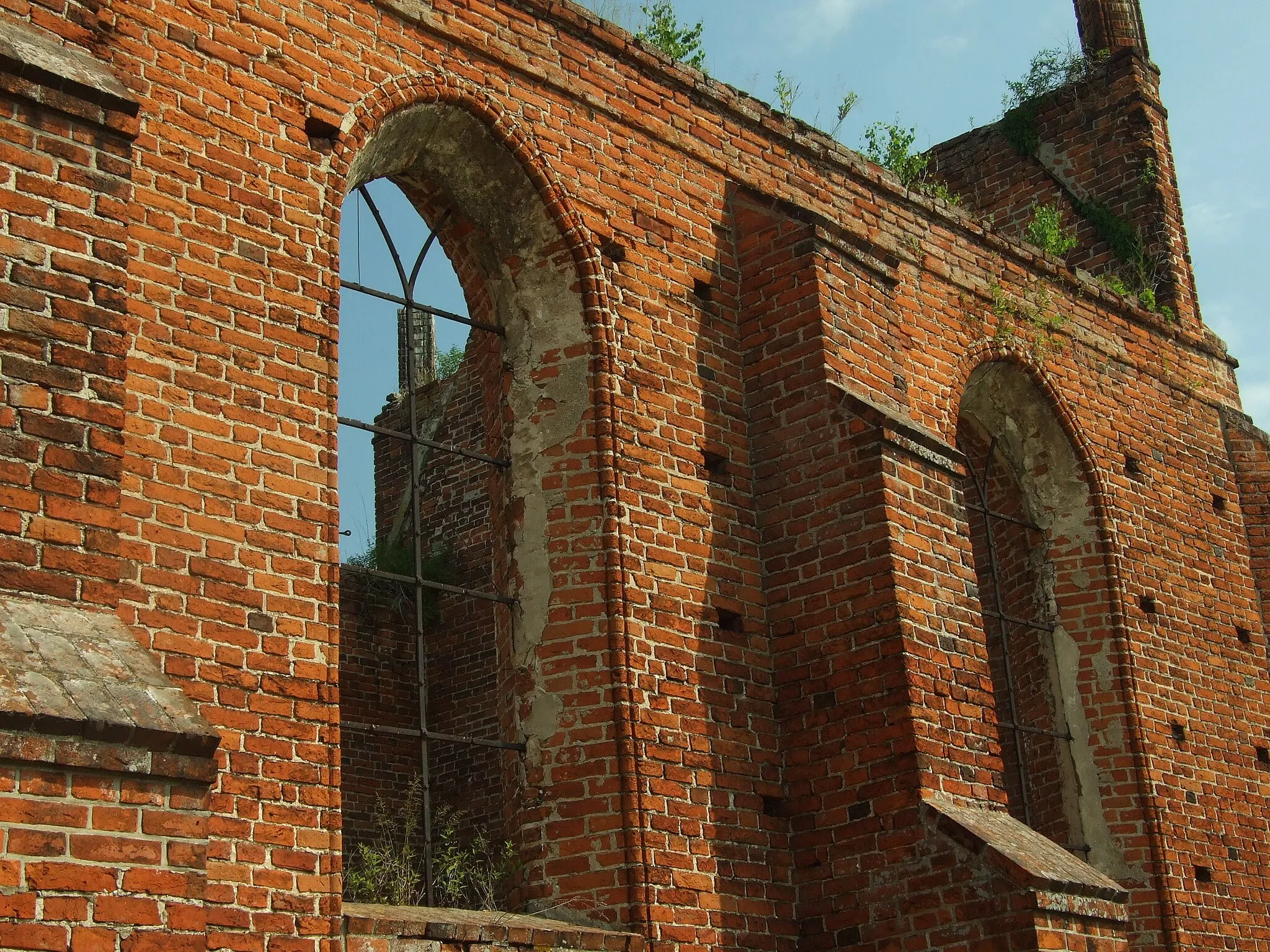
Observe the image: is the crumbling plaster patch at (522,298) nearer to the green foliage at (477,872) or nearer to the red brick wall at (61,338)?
the green foliage at (477,872)

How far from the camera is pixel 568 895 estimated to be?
7168mm

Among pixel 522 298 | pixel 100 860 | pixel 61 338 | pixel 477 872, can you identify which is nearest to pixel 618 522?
pixel 522 298

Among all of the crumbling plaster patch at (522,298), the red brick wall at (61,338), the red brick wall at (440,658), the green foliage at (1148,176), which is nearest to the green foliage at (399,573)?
the red brick wall at (440,658)

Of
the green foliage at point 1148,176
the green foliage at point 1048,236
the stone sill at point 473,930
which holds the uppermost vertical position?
the green foliage at point 1148,176

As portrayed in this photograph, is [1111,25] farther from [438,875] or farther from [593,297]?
[438,875]

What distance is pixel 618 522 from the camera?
7801 millimetres

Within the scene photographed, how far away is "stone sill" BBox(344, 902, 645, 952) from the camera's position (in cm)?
596

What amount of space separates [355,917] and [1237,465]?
9508mm

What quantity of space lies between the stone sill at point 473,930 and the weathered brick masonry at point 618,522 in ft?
0.09

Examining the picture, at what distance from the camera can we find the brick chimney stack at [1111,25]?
1435cm

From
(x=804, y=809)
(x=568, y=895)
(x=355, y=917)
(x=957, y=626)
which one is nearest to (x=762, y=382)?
(x=957, y=626)

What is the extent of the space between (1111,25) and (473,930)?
11338mm

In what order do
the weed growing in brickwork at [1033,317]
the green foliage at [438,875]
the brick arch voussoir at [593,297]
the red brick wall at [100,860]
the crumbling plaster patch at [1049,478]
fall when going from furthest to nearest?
the weed growing in brickwork at [1033,317]
the crumbling plaster patch at [1049,478]
the brick arch voussoir at [593,297]
the green foliage at [438,875]
the red brick wall at [100,860]

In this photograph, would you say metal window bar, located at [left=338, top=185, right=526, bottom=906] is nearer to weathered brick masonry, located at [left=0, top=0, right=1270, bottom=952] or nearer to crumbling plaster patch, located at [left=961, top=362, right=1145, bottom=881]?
weathered brick masonry, located at [left=0, top=0, right=1270, bottom=952]
